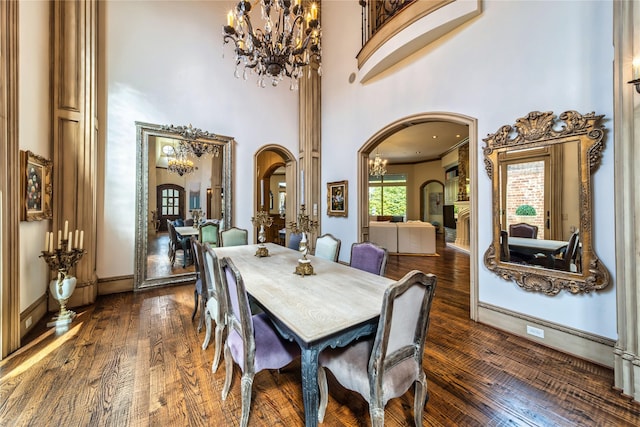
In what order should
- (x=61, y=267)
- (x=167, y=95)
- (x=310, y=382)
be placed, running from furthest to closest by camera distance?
(x=167, y=95) → (x=61, y=267) → (x=310, y=382)

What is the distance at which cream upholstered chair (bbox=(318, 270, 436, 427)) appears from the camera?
1.20 m

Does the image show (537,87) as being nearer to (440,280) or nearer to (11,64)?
(440,280)

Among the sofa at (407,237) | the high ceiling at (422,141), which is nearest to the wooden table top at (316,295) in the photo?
the high ceiling at (422,141)

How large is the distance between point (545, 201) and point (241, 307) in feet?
9.65

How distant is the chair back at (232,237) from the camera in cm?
394

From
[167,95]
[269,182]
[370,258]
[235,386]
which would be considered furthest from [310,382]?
[269,182]

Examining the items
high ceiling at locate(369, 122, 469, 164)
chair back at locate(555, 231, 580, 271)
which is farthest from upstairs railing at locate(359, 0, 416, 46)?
chair back at locate(555, 231, 580, 271)

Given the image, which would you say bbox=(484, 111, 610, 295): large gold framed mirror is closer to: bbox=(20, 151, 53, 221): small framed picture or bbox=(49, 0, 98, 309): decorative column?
bbox=(20, 151, 53, 221): small framed picture

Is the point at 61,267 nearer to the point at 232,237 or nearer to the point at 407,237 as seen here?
the point at 232,237

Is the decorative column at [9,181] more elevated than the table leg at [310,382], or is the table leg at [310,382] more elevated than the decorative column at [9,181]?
the decorative column at [9,181]

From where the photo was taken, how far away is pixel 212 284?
86.1 inches

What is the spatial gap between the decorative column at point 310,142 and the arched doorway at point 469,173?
3.93ft

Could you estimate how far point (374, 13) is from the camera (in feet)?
14.1

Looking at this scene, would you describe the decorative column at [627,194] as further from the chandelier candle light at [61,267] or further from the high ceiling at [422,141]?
the chandelier candle light at [61,267]
